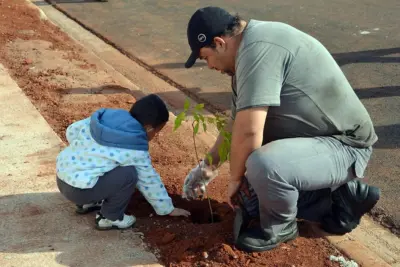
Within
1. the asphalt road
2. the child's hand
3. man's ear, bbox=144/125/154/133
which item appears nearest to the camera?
man's ear, bbox=144/125/154/133

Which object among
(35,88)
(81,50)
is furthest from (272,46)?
(81,50)

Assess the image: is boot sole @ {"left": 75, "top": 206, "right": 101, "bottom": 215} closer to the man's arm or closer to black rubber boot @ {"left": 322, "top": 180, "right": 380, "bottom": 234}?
the man's arm

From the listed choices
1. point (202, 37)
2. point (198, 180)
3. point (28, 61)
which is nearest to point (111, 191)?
point (198, 180)

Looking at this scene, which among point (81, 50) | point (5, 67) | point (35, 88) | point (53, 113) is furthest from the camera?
point (81, 50)

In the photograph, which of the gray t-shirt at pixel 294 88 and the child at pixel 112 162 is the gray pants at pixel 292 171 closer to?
the gray t-shirt at pixel 294 88

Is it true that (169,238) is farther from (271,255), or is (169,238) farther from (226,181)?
(226,181)

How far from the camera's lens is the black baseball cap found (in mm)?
3285

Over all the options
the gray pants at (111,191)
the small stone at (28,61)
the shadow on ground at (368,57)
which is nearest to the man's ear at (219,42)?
the gray pants at (111,191)

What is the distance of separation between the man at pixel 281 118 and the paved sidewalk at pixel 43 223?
0.74 meters

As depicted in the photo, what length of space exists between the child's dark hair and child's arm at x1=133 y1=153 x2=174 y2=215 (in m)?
0.20

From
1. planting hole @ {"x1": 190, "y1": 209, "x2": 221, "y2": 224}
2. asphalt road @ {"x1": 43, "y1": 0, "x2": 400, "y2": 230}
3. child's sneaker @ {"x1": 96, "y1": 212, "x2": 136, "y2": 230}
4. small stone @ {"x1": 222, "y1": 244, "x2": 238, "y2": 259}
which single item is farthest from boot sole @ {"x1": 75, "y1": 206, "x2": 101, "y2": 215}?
asphalt road @ {"x1": 43, "y1": 0, "x2": 400, "y2": 230}

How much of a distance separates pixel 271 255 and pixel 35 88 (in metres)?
3.41

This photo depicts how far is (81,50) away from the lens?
7.57 metres

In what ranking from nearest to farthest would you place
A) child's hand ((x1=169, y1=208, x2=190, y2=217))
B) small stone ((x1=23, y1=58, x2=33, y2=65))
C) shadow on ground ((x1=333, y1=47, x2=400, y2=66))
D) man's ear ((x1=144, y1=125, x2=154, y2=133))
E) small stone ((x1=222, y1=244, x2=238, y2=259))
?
small stone ((x1=222, y1=244, x2=238, y2=259)), man's ear ((x1=144, y1=125, x2=154, y2=133)), child's hand ((x1=169, y1=208, x2=190, y2=217)), small stone ((x1=23, y1=58, x2=33, y2=65)), shadow on ground ((x1=333, y1=47, x2=400, y2=66))
